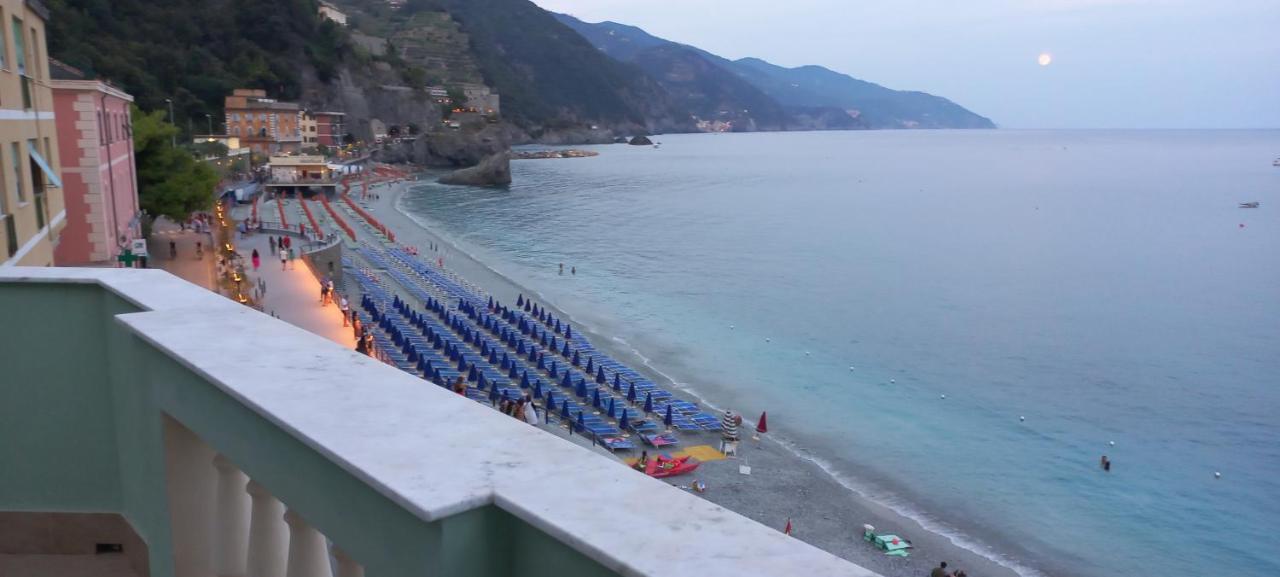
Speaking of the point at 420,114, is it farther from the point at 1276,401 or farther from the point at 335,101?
the point at 1276,401

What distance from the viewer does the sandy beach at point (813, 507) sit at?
46.8 feet

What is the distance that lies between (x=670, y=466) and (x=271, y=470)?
49.5 ft

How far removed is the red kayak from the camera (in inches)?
641

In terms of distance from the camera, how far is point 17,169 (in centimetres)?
837

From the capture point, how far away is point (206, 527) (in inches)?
98.6

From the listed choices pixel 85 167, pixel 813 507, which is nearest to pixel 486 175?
pixel 85 167

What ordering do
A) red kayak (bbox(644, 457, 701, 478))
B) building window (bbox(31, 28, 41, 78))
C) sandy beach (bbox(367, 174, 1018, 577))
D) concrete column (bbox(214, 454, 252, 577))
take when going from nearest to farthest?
1. concrete column (bbox(214, 454, 252, 577))
2. building window (bbox(31, 28, 41, 78))
3. sandy beach (bbox(367, 174, 1018, 577))
4. red kayak (bbox(644, 457, 701, 478))

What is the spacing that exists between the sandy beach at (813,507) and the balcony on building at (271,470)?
33.9 feet

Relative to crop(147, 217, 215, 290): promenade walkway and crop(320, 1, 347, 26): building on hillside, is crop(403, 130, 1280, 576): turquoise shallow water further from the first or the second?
crop(320, 1, 347, 26): building on hillside

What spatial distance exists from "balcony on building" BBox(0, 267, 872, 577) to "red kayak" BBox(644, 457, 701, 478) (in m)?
13.4

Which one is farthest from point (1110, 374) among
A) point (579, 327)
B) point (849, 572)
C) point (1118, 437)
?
point (849, 572)

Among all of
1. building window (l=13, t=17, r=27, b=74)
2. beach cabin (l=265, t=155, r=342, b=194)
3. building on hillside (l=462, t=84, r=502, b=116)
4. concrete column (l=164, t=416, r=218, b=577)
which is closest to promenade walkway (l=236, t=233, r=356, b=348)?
building window (l=13, t=17, r=27, b=74)

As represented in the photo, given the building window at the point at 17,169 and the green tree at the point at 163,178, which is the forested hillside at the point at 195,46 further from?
the building window at the point at 17,169

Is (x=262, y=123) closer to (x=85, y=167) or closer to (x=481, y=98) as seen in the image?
(x=85, y=167)
